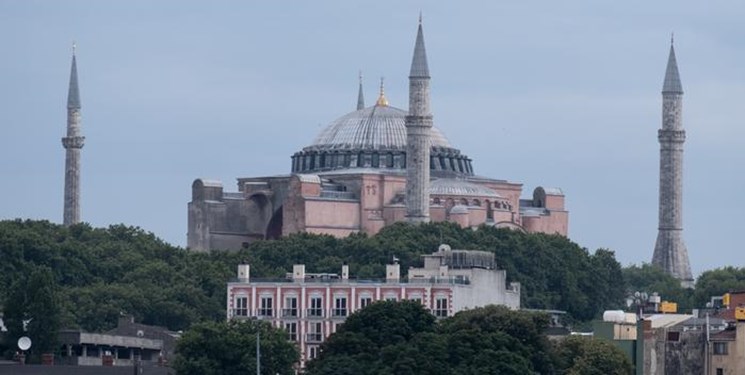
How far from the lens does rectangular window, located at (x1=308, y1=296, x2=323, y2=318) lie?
13562 cm

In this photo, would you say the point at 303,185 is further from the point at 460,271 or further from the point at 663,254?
the point at 460,271

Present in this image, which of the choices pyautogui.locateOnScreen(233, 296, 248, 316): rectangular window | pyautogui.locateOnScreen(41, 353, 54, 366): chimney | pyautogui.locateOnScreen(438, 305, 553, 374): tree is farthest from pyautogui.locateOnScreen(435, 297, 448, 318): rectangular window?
pyautogui.locateOnScreen(41, 353, 54, 366): chimney

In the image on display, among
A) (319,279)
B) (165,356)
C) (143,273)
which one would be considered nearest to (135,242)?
(143,273)

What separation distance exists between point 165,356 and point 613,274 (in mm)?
56855

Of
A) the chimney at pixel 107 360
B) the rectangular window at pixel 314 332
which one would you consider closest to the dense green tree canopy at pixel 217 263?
the rectangular window at pixel 314 332

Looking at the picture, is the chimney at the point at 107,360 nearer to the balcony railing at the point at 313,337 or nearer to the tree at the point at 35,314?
the tree at the point at 35,314

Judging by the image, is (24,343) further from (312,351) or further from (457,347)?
(312,351)

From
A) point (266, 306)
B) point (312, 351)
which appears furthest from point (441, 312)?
point (266, 306)

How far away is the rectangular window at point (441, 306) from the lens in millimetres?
134875

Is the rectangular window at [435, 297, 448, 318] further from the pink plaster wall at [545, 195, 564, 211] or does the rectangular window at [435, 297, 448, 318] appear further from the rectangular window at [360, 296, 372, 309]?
the pink plaster wall at [545, 195, 564, 211]

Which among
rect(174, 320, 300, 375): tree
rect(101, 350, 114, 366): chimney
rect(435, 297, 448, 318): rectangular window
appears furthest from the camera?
rect(435, 297, 448, 318): rectangular window

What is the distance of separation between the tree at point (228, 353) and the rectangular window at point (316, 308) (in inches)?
751

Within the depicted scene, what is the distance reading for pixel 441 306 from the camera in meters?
135

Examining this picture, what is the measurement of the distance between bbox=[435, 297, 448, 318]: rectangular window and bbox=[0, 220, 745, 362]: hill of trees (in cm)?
1248
